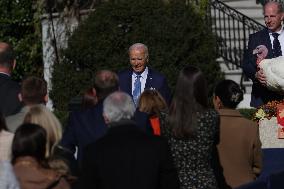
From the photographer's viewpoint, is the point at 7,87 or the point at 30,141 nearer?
the point at 30,141

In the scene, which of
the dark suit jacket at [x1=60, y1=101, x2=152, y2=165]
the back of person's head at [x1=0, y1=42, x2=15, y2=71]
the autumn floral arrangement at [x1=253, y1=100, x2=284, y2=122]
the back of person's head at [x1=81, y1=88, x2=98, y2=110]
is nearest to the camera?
the dark suit jacket at [x1=60, y1=101, x2=152, y2=165]

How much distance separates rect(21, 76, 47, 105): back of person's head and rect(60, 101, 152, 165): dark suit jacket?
33 cm

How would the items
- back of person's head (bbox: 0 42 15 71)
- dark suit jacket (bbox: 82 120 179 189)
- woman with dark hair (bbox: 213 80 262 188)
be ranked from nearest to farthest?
dark suit jacket (bbox: 82 120 179 189) < woman with dark hair (bbox: 213 80 262 188) < back of person's head (bbox: 0 42 15 71)

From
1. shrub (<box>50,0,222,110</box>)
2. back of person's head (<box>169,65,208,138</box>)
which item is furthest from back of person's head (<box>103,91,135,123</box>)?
shrub (<box>50,0,222,110</box>)

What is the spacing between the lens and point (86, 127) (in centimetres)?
761

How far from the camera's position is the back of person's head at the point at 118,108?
642 cm

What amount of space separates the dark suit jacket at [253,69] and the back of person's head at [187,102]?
283 centimetres

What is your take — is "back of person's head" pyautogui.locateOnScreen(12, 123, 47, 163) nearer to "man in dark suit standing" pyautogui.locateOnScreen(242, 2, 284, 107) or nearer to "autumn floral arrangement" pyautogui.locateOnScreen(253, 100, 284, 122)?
"autumn floral arrangement" pyautogui.locateOnScreen(253, 100, 284, 122)

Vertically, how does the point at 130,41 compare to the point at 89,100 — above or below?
above

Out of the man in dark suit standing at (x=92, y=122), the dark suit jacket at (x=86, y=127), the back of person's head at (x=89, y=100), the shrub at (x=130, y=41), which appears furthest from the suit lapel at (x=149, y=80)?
the shrub at (x=130, y=41)

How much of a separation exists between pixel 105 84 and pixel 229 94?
3.45ft

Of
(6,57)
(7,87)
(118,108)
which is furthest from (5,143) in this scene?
(6,57)

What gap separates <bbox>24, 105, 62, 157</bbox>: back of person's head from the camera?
652 cm

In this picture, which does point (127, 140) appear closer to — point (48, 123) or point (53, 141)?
point (53, 141)
